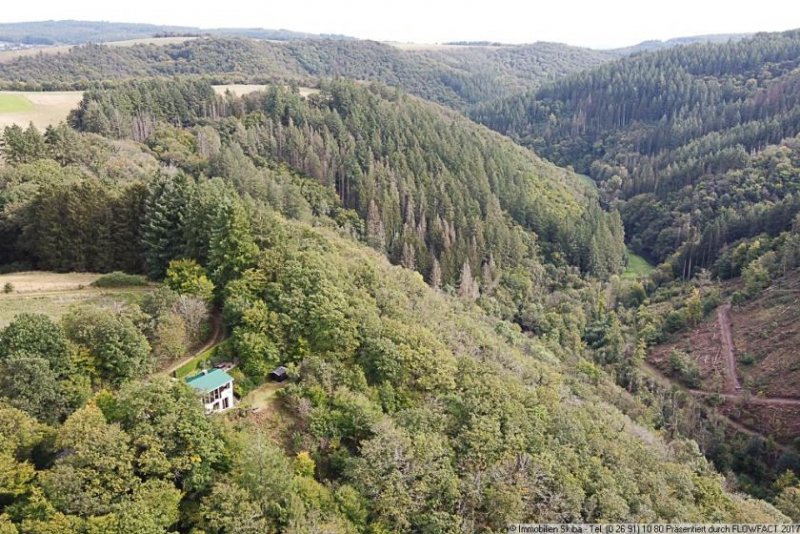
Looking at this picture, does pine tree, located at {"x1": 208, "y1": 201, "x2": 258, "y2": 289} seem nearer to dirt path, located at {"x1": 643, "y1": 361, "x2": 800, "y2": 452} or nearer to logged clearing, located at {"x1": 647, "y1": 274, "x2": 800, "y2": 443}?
dirt path, located at {"x1": 643, "y1": 361, "x2": 800, "y2": 452}

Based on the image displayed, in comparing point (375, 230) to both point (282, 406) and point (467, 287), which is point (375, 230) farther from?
point (282, 406)

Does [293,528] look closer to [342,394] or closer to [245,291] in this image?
[342,394]

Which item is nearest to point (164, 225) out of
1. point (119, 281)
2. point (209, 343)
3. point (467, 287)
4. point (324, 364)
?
point (119, 281)

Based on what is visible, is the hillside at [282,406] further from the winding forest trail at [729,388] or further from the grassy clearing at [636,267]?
the grassy clearing at [636,267]

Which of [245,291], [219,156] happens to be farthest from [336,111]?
[245,291]

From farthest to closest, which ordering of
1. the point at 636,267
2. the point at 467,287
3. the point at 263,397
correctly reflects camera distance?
the point at 636,267 → the point at 467,287 → the point at 263,397

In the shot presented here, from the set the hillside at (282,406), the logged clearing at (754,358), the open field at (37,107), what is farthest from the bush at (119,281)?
the logged clearing at (754,358)

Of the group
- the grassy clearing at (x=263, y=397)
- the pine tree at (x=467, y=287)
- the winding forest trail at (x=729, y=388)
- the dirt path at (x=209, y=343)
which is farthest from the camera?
the pine tree at (x=467, y=287)
